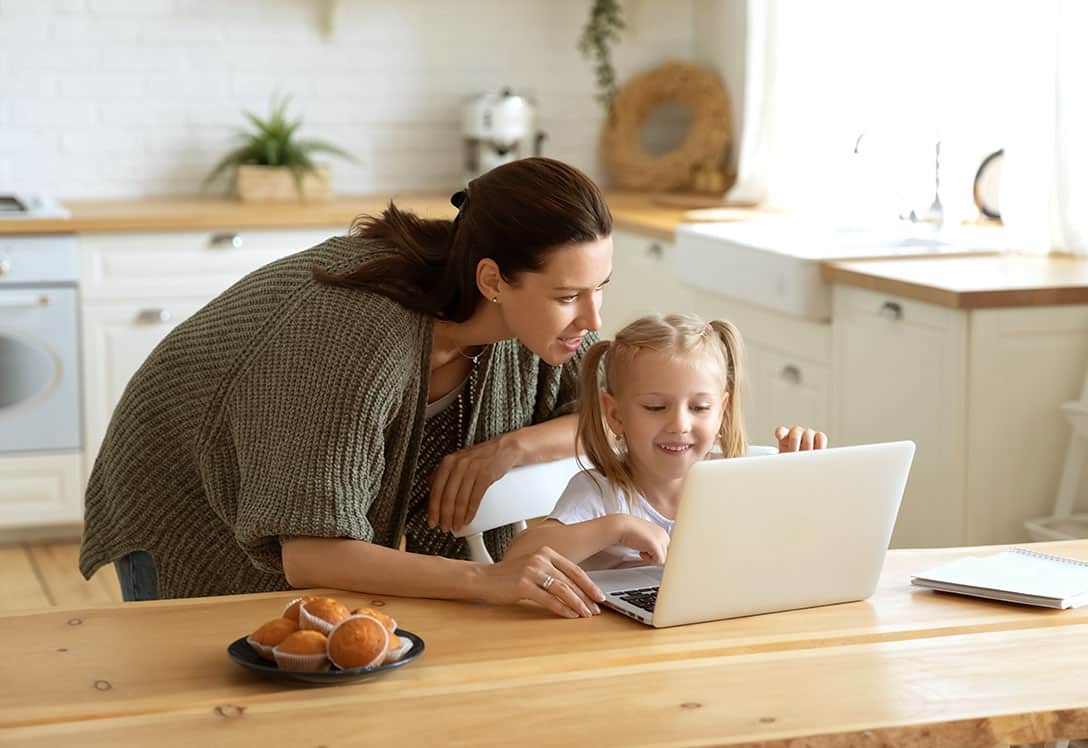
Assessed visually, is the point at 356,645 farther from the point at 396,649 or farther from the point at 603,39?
the point at 603,39

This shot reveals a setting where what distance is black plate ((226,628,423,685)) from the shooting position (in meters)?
1.34

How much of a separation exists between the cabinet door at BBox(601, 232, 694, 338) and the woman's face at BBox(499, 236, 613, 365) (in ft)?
7.48

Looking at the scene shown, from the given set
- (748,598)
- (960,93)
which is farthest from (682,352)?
(960,93)

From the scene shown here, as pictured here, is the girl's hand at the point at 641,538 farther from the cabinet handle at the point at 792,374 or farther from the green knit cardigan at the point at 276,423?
the cabinet handle at the point at 792,374

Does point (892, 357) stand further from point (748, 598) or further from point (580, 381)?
point (748, 598)

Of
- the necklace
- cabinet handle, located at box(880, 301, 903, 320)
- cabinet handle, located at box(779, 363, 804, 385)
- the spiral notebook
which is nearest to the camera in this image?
the spiral notebook

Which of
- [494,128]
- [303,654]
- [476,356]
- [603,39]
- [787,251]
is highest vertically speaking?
[603,39]

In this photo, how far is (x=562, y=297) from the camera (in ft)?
5.82

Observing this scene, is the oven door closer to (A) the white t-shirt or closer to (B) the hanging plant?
(B) the hanging plant

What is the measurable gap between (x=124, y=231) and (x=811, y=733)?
338 cm

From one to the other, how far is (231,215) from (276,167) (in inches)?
19.3

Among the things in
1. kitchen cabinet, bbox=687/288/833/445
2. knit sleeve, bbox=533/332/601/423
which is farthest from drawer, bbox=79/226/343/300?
knit sleeve, bbox=533/332/601/423

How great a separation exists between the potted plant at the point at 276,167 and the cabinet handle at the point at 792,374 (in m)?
1.89

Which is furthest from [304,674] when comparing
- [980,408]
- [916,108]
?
[916,108]
